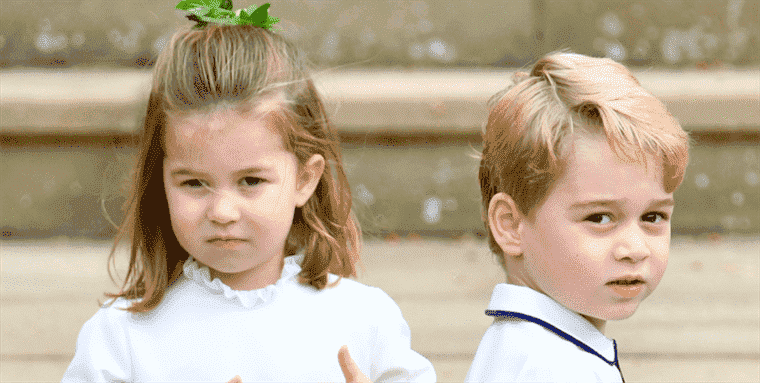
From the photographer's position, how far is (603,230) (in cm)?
162

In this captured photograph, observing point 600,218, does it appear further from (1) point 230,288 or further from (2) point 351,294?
(1) point 230,288

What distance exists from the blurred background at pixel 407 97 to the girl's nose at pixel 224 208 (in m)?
1.90

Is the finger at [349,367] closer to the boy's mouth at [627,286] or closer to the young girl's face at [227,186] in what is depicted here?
the young girl's face at [227,186]

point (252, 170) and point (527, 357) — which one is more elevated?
point (252, 170)

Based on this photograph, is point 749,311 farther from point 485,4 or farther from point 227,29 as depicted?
point 227,29

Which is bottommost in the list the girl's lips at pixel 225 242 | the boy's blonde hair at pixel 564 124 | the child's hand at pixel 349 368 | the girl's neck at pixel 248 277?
the child's hand at pixel 349 368

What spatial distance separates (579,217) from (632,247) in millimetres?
111

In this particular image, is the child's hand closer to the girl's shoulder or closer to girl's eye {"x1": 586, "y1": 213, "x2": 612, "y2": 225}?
the girl's shoulder

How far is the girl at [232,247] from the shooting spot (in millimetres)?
1804

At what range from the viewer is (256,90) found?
1851mm

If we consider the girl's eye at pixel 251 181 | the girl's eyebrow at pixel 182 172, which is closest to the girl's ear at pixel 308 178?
the girl's eye at pixel 251 181

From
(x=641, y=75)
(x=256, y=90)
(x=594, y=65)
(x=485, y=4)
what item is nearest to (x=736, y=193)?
(x=641, y=75)

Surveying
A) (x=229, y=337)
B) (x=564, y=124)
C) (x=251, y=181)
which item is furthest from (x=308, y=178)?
(x=564, y=124)

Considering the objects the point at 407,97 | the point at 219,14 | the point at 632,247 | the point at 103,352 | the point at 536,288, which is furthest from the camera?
the point at 407,97
